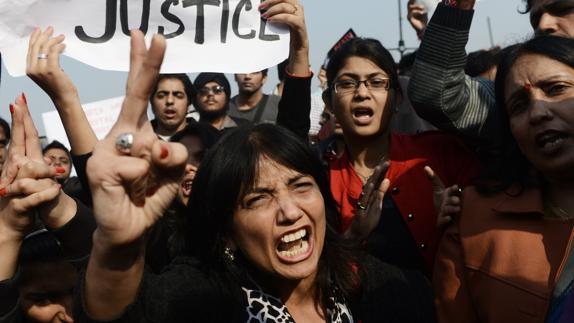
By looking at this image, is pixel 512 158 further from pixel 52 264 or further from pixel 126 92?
pixel 52 264

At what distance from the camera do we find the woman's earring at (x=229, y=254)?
253 centimetres

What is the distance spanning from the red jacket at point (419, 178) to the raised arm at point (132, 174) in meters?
1.49

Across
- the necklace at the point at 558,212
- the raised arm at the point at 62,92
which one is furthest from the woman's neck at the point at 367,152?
the raised arm at the point at 62,92

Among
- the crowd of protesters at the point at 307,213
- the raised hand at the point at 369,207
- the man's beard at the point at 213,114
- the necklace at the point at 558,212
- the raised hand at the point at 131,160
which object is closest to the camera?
the raised hand at the point at 131,160

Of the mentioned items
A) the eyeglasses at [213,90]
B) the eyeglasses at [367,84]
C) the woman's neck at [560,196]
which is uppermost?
the eyeglasses at [367,84]

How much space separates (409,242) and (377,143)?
619 mm

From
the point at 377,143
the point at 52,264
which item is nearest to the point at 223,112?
the point at 377,143

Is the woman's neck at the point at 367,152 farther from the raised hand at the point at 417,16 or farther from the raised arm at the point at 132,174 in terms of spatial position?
the raised arm at the point at 132,174

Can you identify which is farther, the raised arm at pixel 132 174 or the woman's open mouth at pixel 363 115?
the woman's open mouth at pixel 363 115

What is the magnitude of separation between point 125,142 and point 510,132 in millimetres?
1618

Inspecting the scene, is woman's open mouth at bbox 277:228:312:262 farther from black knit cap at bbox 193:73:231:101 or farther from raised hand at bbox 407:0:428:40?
black knit cap at bbox 193:73:231:101

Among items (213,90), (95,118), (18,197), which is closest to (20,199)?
(18,197)

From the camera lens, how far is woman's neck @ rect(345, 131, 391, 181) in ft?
11.2

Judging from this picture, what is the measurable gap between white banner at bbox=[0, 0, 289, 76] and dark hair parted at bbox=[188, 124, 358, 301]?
79cm
